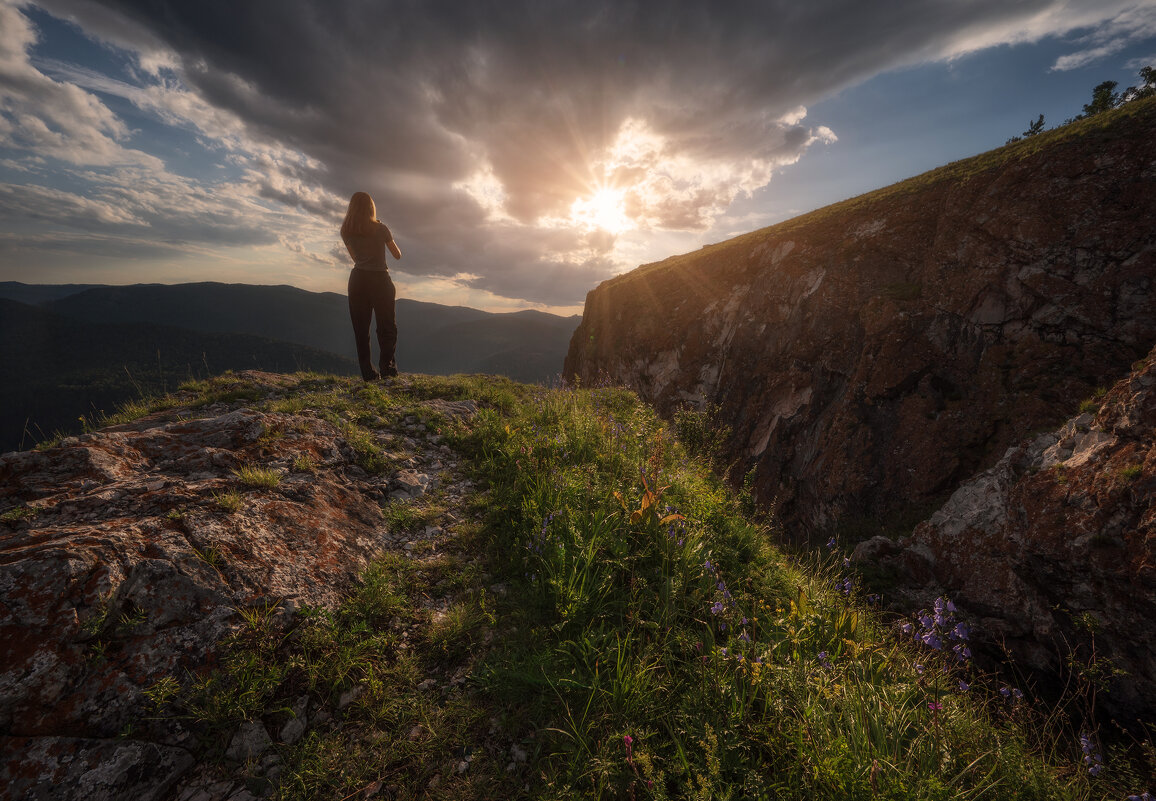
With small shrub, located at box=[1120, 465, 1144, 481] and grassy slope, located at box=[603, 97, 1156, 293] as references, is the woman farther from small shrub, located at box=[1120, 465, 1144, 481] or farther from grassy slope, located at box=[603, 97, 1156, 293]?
grassy slope, located at box=[603, 97, 1156, 293]

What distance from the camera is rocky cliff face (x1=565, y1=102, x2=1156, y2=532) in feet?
23.6

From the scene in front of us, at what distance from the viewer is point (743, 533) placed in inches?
157

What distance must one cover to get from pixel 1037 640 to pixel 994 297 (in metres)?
7.08

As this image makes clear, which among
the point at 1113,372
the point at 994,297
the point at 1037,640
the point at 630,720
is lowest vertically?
the point at 1037,640

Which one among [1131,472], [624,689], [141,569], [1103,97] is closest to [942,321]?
[1131,472]

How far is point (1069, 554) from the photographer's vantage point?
14.2 feet

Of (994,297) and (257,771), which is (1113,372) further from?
(257,771)

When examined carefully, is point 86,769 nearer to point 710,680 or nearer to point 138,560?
point 138,560

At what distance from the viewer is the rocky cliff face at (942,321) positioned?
23.6 feet

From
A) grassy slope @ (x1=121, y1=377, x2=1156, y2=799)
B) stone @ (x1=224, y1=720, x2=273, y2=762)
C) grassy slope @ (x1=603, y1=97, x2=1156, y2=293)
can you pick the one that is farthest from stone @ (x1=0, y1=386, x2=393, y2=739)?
grassy slope @ (x1=603, y1=97, x2=1156, y2=293)

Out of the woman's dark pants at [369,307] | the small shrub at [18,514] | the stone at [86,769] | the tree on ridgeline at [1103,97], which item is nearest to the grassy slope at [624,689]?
the stone at [86,769]

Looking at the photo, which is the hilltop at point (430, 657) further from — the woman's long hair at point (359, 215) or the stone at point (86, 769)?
the woman's long hair at point (359, 215)

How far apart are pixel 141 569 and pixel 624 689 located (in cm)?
298

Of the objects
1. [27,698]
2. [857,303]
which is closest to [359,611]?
[27,698]
